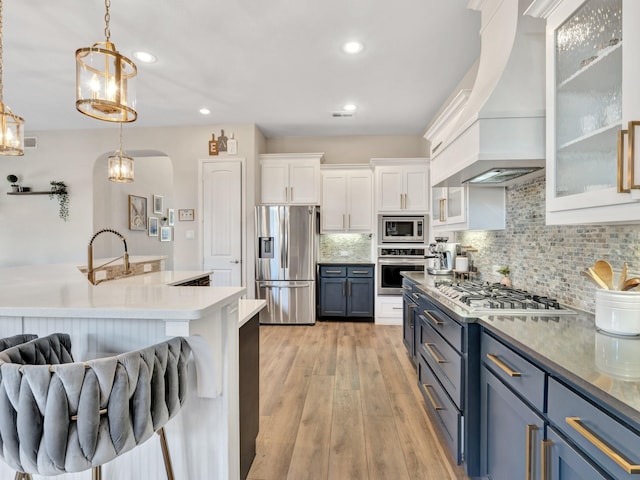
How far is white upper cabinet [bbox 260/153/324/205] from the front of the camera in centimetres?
480

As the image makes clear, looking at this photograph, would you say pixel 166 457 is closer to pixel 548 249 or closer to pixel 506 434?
pixel 506 434

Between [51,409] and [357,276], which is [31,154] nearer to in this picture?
[357,276]

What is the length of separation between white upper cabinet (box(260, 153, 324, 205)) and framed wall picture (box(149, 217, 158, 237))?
Result: 328 centimetres

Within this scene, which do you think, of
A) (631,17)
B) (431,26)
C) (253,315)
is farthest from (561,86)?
(253,315)

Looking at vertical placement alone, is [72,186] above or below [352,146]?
below

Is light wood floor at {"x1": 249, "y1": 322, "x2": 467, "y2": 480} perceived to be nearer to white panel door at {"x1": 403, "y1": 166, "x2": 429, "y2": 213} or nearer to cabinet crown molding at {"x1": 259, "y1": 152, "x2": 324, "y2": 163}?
white panel door at {"x1": 403, "y1": 166, "x2": 429, "y2": 213}

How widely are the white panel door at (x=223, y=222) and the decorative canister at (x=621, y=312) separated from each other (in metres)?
4.09

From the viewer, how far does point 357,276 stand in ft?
15.5

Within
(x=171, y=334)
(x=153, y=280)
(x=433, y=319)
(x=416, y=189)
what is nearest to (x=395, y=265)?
(x=416, y=189)

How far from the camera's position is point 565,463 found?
93 centimetres

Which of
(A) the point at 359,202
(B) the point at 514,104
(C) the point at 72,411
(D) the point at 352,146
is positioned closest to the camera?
(C) the point at 72,411

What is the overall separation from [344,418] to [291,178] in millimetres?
3407

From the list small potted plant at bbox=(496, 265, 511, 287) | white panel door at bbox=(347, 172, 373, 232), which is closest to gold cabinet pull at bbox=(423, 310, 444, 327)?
small potted plant at bbox=(496, 265, 511, 287)

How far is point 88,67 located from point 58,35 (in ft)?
5.85
